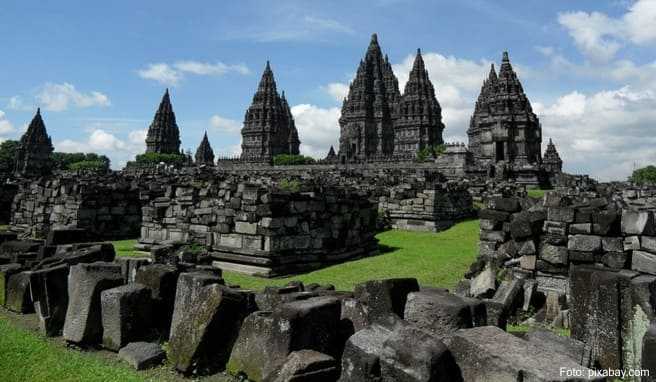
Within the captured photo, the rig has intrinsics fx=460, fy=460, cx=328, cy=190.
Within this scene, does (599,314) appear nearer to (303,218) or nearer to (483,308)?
(483,308)

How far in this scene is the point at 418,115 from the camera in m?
69.0

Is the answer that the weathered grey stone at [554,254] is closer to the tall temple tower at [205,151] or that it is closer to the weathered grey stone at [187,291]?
the weathered grey stone at [187,291]

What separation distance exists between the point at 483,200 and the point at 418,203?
8231 mm

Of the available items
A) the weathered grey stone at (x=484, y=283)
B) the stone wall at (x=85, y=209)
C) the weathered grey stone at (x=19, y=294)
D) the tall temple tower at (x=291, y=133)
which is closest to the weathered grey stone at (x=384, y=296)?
the weathered grey stone at (x=484, y=283)

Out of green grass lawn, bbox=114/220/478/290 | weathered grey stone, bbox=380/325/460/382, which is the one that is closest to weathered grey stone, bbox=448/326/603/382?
weathered grey stone, bbox=380/325/460/382

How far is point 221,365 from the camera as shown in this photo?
4.44 m

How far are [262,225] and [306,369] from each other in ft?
20.9

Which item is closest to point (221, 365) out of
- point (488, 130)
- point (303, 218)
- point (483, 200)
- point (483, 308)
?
point (483, 308)

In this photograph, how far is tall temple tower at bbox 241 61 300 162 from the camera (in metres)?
80.2

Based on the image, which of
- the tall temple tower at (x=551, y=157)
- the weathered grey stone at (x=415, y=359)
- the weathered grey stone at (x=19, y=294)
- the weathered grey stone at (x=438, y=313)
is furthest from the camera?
the tall temple tower at (x=551, y=157)

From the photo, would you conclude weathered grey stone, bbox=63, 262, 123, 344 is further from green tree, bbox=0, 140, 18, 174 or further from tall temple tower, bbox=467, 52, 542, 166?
green tree, bbox=0, 140, 18, 174

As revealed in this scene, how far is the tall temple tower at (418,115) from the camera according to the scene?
68812 mm

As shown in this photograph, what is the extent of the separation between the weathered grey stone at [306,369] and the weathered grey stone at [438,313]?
836mm

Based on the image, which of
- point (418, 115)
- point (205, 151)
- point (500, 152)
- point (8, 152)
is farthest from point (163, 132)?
point (500, 152)
